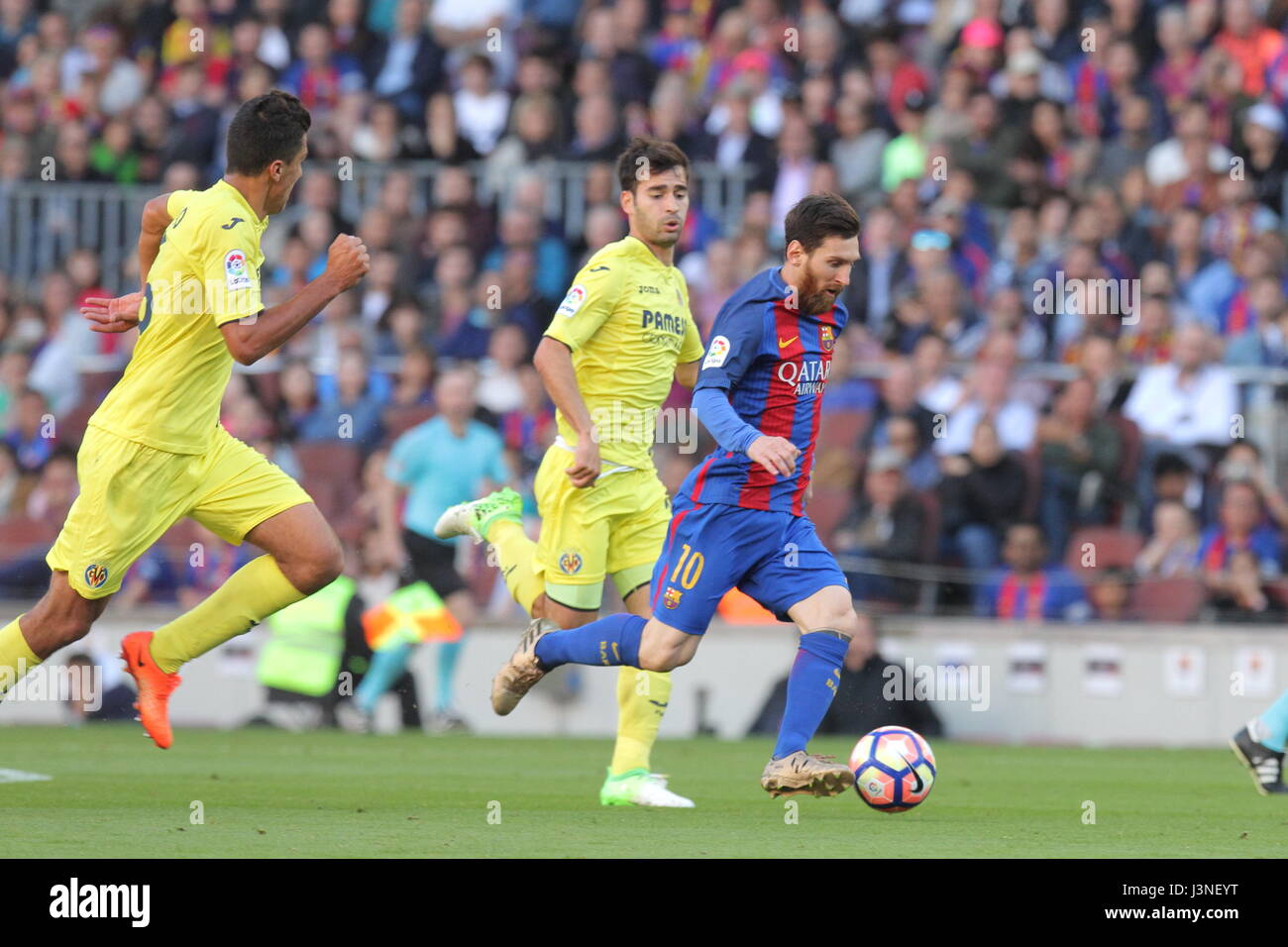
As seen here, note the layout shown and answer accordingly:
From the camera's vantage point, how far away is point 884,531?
14.4 m

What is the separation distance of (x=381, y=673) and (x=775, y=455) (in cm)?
758

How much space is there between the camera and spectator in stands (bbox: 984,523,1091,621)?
1423cm

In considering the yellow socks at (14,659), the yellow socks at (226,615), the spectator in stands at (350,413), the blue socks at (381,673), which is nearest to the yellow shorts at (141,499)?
the yellow socks at (226,615)

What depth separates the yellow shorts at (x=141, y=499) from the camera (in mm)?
8133

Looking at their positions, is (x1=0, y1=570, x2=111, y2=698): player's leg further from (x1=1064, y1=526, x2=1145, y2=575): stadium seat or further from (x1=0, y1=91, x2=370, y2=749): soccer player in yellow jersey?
(x1=1064, y1=526, x2=1145, y2=575): stadium seat

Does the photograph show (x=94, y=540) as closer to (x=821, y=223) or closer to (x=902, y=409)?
(x=821, y=223)

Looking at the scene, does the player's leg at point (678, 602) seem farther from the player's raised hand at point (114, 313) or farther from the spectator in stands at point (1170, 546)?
the spectator in stands at point (1170, 546)

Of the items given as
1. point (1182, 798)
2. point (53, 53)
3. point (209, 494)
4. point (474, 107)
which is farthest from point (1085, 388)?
point (53, 53)

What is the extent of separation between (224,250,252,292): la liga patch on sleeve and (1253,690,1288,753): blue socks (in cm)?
504

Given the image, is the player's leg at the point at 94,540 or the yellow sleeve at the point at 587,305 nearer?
the player's leg at the point at 94,540

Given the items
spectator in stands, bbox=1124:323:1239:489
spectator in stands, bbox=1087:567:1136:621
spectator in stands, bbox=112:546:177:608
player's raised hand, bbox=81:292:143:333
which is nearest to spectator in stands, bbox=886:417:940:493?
spectator in stands, bbox=1087:567:1136:621

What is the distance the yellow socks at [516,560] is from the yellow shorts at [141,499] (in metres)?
1.21
